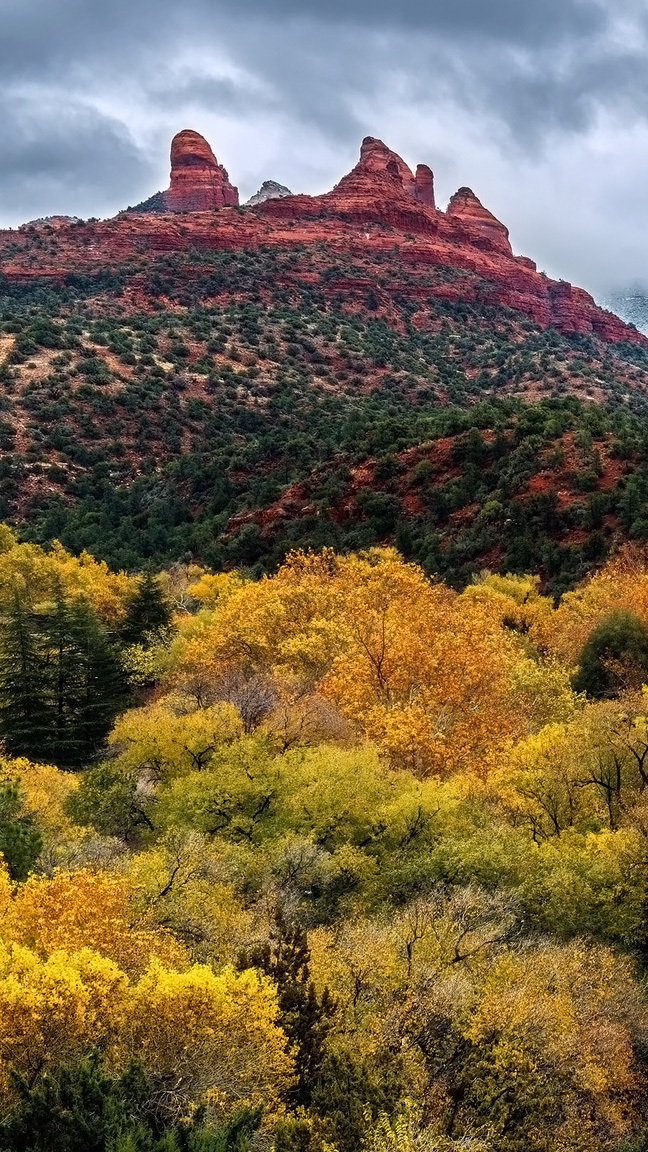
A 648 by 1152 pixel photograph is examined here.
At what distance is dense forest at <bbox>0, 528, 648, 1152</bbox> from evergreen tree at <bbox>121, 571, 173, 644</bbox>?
26.6ft

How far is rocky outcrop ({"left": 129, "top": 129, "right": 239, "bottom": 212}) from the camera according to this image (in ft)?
611

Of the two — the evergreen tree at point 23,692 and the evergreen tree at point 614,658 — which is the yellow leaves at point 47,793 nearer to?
the evergreen tree at point 23,692

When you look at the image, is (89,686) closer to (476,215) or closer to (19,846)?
(19,846)

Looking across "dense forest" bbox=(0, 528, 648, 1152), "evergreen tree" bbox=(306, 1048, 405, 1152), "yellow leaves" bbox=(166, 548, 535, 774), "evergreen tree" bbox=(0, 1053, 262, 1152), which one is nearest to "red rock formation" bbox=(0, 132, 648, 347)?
"yellow leaves" bbox=(166, 548, 535, 774)

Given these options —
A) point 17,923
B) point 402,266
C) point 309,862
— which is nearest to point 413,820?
point 309,862

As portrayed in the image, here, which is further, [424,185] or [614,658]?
[424,185]

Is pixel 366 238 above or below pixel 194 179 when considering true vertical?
below

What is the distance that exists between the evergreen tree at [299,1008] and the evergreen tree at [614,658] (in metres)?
21.5

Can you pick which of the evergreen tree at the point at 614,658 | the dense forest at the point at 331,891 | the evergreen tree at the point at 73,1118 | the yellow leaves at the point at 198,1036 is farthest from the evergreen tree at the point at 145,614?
the evergreen tree at the point at 73,1118

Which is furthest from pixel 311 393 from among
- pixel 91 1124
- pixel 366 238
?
pixel 91 1124

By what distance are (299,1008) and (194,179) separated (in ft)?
650

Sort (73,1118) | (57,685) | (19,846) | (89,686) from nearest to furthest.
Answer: (73,1118)
(19,846)
(57,685)
(89,686)

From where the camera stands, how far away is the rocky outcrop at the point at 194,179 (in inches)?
7338

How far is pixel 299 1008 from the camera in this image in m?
13.4
